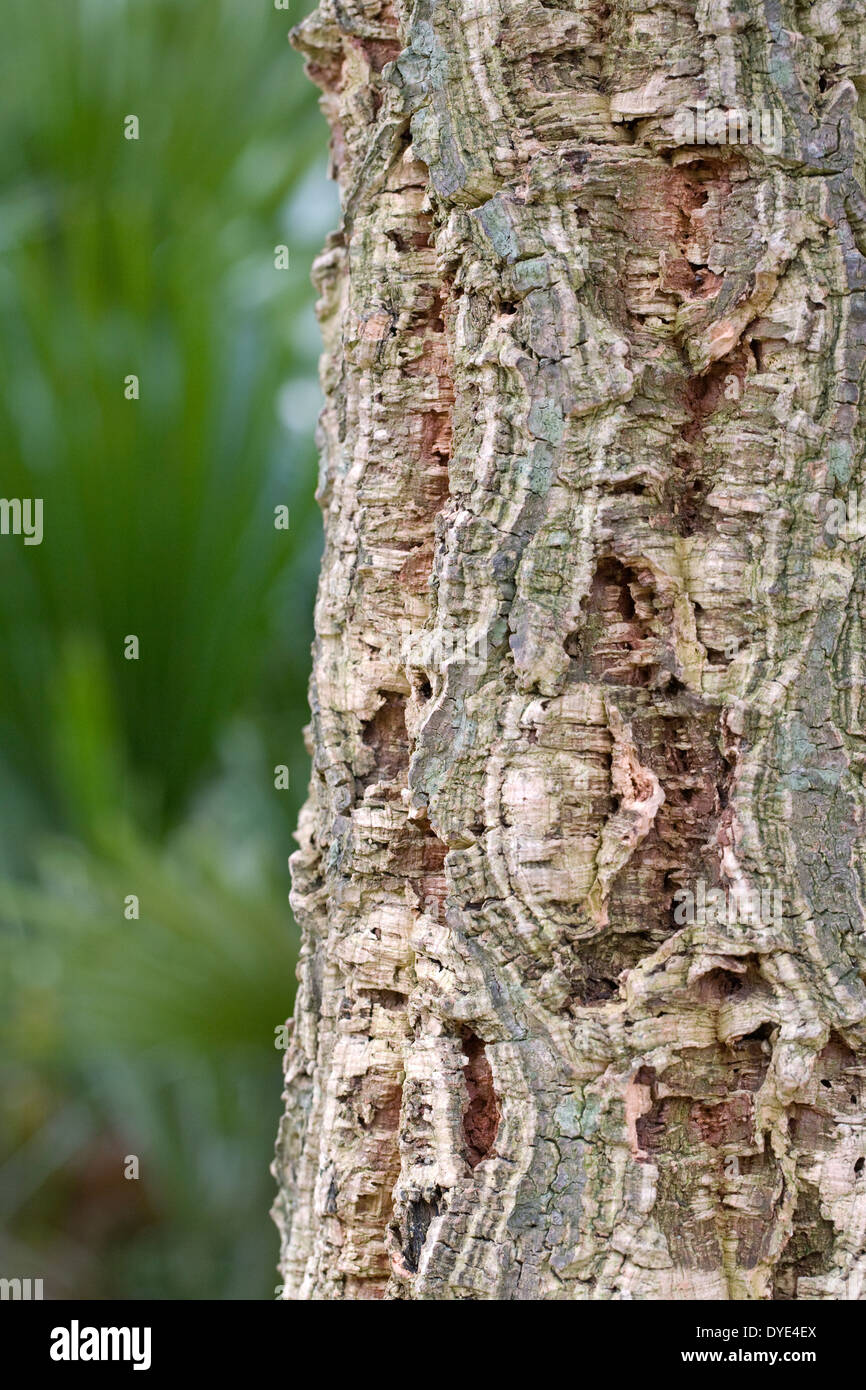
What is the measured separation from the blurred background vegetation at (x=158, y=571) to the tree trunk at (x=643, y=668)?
704 mm

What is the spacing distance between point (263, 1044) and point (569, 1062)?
0.85 m

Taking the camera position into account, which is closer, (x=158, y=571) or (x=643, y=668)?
(x=643, y=668)

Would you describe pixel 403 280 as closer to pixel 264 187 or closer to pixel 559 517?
pixel 559 517

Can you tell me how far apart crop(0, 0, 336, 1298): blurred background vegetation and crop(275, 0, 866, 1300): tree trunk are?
704 millimetres

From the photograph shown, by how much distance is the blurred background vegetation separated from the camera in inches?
54.6

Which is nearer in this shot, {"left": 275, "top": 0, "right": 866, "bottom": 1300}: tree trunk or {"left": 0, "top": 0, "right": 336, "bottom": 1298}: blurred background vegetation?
{"left": 275, "top": 0, "right": 866, "bottom": 1300}: tree trunk

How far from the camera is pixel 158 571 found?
1.51 m

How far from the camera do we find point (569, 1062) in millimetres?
623

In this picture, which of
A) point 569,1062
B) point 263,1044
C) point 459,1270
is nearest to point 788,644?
point 569,1062

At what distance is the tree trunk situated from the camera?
2.03ft

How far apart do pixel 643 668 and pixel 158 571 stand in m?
0.98

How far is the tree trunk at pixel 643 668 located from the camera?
0.62 metres

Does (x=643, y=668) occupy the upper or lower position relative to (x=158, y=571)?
lower

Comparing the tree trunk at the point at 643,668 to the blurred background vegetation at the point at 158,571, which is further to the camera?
the blurred background vegetation at the point at 158,571
